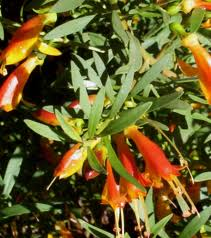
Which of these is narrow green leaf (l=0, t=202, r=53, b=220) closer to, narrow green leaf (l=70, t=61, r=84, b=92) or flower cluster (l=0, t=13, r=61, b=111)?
flower cluster (l=0, t=13, r=61, b=111)

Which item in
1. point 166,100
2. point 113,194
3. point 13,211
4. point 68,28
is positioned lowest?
point 13,211

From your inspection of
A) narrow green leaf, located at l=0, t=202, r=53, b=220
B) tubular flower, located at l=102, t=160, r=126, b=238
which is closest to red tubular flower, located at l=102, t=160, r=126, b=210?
tubular flower, located at l=102, t=160, r=126, b=238

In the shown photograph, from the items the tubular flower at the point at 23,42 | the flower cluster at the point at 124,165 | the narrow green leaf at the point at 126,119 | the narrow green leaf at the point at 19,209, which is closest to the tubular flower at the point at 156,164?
the flower cluster at the point at 124,165

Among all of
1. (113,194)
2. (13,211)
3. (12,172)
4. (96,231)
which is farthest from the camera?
(12,172)

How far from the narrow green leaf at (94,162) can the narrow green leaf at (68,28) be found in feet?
0.89

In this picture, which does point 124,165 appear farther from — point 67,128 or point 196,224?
point 196,224

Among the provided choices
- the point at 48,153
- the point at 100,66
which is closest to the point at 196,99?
the point at 100,66

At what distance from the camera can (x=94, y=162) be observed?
117cm

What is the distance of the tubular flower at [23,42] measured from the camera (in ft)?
4.37

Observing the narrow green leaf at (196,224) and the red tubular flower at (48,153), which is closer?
the narrow green leaf at (196,224)

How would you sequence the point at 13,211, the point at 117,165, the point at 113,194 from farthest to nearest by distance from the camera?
the point at 13,211
the point at 113,194
the point at 117,165

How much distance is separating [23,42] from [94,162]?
1.21 ft

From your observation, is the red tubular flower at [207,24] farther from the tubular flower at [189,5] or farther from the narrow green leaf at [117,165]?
the narrow green leaf at [117,165]

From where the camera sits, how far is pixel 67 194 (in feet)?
6.75
